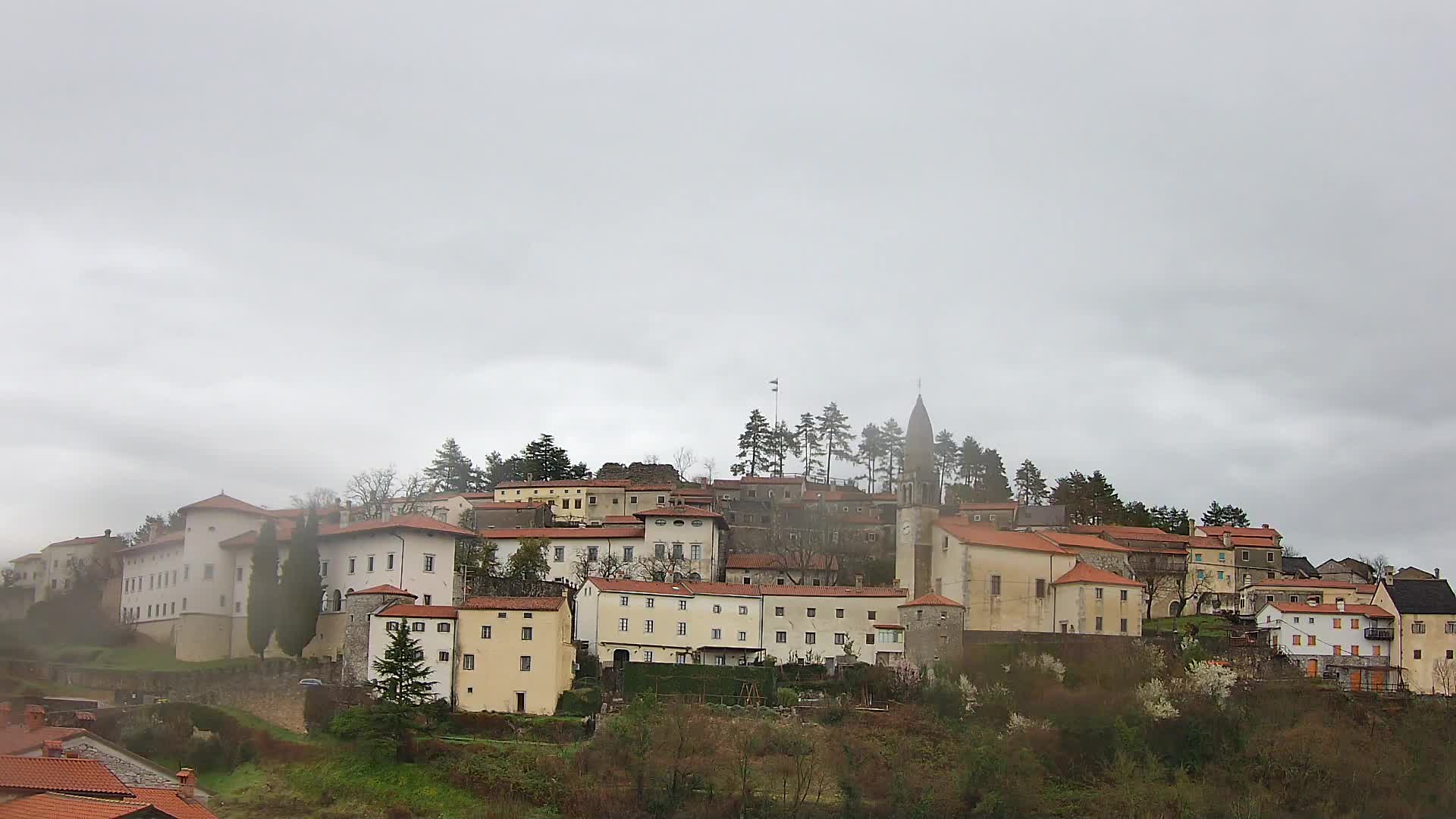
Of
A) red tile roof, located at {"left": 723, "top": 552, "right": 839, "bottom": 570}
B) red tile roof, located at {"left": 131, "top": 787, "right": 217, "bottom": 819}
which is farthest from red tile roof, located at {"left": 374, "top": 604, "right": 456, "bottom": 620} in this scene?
red tile roof, located at {"left": 723, "top": 552, "right": 839, "bottom": 570}

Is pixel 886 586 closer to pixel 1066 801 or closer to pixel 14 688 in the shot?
pixel 1066 801

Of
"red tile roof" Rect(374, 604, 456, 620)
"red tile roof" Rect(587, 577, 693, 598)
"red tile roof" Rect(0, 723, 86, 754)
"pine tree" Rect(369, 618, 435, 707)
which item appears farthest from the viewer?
"red tile roof" Rect(587, 577, 693, 598)

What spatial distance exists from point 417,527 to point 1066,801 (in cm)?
2695

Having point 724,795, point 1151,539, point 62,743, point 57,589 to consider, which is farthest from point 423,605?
point 1151,539

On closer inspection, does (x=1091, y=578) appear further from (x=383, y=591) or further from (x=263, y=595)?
(x=263, y=595)

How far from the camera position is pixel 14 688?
39.5ft

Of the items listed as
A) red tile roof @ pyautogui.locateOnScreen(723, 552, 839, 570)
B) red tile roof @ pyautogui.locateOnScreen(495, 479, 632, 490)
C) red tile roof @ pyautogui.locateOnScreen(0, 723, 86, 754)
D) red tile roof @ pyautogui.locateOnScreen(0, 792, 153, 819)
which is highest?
red tile roof @ pyautogui.locateOnScreen(495, 479, 632, 490)

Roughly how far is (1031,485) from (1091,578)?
121 feet

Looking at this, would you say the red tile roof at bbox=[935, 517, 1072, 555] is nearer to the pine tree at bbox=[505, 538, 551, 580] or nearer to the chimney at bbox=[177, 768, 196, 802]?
the pine tree at bbox=[505, 538, 551, 580]

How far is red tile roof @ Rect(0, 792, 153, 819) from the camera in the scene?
21031 mm

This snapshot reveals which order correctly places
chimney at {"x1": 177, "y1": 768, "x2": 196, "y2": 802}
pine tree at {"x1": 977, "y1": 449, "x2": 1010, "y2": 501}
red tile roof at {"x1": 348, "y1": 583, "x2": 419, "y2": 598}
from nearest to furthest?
chimney at {"x1": 177, "y1": 768, "x2": 196, "y2": 802} → red tile roof at {"x1": 348, "y1": 583, "x2": 419, "y2": 598} → pine tree at {"x1": 977, "y1": 449, "x2": 1010, "y2": 501}

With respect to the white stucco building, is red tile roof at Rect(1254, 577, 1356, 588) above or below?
above

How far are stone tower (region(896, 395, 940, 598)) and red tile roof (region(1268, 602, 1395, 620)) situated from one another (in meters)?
16.3

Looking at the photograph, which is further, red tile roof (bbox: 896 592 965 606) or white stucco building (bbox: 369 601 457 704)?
red tile roof (bbox: 896 592 965 606)
